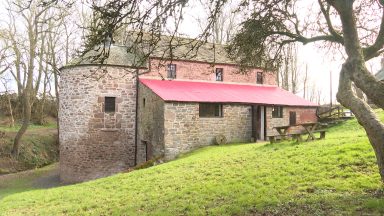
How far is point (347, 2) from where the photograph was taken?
7605 mm

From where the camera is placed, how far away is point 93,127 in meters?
23.3

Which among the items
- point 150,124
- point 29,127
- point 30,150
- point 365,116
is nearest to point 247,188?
point 365,116

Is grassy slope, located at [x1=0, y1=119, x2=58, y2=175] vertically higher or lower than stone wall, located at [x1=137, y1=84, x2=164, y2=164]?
lower

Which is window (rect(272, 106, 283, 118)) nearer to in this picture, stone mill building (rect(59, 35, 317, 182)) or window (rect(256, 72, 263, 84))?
stone mill building (rect(59, 35, 317, 182))

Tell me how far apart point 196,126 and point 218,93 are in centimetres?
381

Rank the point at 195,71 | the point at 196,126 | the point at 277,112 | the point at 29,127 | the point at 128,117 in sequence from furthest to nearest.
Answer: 1. the point at 29,127
2. the point at 195,71
3. the point at 277,112
4. the point at 128,117
5. the point at 196,126

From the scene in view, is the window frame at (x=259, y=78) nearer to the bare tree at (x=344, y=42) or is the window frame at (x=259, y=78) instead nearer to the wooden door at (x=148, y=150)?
the wooden door at (x=148, y=150)

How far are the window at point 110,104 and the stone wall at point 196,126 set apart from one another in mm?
4456

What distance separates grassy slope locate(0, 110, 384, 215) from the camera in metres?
8.51

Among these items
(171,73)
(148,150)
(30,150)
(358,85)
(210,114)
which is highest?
(171,73)

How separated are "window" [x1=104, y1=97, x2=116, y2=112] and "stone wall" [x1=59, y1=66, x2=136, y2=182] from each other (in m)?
0.24

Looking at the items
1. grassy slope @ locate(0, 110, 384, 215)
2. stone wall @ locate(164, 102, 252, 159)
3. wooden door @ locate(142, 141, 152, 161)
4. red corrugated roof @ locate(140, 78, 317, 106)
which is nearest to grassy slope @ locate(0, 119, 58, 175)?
wooden door @ locate(142, 141, 152, 161)

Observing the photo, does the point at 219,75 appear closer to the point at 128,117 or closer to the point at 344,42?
the point at 128,117

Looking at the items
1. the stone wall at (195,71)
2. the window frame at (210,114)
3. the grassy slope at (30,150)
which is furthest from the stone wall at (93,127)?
the grassy slope at (30,150)
